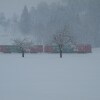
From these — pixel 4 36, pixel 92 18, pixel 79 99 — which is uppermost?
→ pixel 92 18

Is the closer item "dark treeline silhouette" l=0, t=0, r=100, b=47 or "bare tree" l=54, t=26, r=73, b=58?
"bare tree" l=54, t=26, r=73, b=58

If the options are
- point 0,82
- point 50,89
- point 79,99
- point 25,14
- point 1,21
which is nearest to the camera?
point 79,99

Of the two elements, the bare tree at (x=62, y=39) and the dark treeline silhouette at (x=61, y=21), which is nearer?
the bare tree at (x=62, y=39)

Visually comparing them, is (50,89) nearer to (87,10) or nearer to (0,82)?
(0,82)

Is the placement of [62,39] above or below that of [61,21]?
below

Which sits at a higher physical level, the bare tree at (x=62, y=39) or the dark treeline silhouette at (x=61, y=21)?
the dark treeline silhouette at (x=61, y=21)

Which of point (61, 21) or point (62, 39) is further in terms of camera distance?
point (61, 21)

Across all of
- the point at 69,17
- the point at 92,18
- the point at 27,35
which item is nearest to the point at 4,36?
the point at 27,35

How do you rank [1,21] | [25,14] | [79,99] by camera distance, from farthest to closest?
[1,21]
[25,14]
[79,99]

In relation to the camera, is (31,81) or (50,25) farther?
(50,25)

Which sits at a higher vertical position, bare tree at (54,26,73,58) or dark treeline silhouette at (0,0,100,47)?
dark treeline silhouette at (0,0,100,47)

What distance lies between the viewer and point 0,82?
63.7 feet

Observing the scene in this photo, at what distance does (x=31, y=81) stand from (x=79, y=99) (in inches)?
241

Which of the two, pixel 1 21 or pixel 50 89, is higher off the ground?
pixel 1 21
